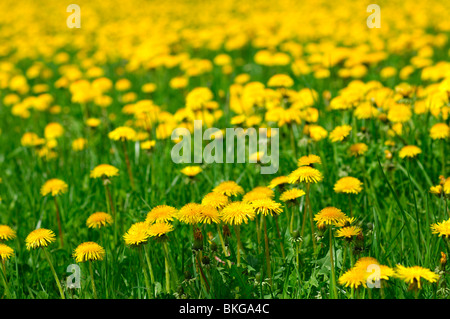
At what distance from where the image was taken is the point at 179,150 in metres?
3.05

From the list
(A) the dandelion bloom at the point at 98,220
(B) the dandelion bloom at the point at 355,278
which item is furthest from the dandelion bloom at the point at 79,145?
(B) the dandelion bloom at the point at 355,278

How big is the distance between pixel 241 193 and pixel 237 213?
394 mm

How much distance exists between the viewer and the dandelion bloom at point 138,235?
5.61ft

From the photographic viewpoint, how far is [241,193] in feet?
6.86

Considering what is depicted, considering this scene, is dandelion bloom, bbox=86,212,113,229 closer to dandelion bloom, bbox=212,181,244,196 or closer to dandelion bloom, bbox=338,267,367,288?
dandelion bloom, bbox=212,181,244,196

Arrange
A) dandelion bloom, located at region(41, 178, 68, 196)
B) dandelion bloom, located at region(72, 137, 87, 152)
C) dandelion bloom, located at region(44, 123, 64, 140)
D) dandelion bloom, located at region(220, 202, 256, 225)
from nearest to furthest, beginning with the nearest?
1. dandelion bloom, located at region(220, 202, 256, 225)
2. dandelion bloom, located at region(41, 178, 68, 196)
3. dandelion bloom, located at region(72, 137, 87, 152)
4. dandelion bloom, located at region(44, 123, 64, 140)

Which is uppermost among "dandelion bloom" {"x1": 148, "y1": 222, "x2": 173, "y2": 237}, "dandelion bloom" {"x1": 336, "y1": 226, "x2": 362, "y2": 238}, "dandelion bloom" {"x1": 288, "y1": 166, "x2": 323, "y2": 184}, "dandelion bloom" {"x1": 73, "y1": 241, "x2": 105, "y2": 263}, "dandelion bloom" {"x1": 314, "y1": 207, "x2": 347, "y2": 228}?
"dandelion bloom" {"x1": 288, "y1": 166, "x2": 323, "y2": 184}

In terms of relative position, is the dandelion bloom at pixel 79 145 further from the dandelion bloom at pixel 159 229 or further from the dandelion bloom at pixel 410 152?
the dandelion bloom at pixel 410 152

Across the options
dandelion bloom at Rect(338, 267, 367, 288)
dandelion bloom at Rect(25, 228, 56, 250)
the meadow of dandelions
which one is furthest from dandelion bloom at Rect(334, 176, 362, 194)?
dandelion bloom at Rect(25, 228, 56, 250)

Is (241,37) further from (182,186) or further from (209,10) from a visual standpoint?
(209,10)

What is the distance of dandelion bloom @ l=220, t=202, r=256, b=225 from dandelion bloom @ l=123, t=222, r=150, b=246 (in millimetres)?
255

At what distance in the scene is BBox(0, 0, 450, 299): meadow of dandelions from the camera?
5.71 ft

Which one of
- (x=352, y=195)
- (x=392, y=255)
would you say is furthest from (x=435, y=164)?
(x=392, y=255)

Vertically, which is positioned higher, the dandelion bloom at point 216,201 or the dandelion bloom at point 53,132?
the dandelion bloom at point 53,132
